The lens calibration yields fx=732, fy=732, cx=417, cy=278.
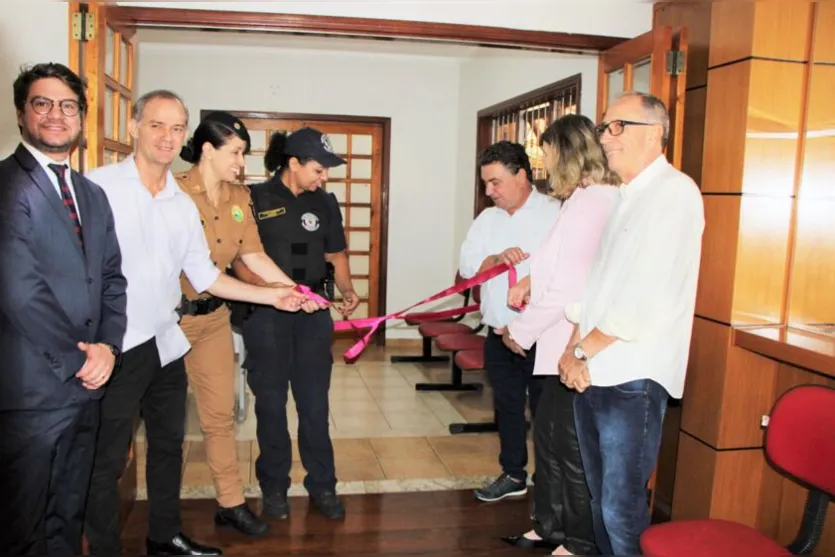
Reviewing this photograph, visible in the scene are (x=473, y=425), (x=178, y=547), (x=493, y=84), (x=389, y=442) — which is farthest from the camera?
(x=493, y=84)

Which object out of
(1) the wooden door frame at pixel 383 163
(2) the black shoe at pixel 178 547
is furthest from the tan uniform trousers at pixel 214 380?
(1) the wooden door frame at pixel 383 163

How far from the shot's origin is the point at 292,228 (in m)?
3.08

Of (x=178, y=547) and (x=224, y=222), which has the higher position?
(x=224, y=222)

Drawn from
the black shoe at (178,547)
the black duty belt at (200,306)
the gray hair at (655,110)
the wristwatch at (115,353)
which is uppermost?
the gray hair at (655,110)

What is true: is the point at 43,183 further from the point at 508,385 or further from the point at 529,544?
the point at 529,544

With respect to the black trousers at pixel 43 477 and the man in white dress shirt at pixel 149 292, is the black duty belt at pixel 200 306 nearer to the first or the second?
the man in white dress shirt at pixel 149 292

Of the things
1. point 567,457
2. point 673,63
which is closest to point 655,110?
point 673,63

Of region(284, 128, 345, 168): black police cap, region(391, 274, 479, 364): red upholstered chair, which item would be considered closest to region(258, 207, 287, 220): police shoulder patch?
region(284, 128, 345, 168): black police cap

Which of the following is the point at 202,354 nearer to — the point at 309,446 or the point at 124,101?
the point at 309,446

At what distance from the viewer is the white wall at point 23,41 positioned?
2.76 m

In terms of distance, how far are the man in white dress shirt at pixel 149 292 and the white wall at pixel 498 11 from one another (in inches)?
30.7

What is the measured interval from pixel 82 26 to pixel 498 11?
5.55 feet

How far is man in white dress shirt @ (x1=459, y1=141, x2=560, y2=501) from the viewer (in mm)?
3189

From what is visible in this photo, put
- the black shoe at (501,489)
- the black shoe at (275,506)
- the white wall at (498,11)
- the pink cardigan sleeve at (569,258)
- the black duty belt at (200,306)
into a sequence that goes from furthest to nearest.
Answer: the black shoe at (501,489), the black shoe at (275,506), the white wall at (498,11), the black duty belt at (200,306), the pink cardigan sleeve at (569,258)
